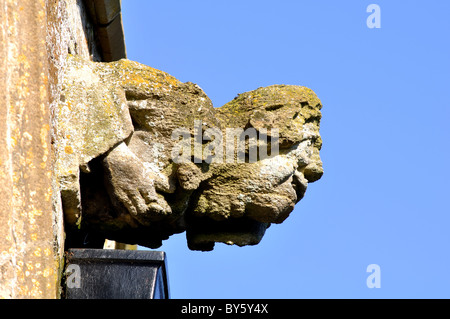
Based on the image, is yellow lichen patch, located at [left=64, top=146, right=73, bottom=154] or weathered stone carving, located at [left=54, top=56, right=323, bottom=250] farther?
weathered stone carving, located at [left=54, top=56, right=323, bottom=250]

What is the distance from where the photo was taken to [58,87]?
4.63 metres

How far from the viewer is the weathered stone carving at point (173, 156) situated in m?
4.68

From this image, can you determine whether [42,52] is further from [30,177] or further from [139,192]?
[139,192]

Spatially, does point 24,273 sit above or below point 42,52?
below

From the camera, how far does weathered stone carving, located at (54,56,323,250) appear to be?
468 centimetres

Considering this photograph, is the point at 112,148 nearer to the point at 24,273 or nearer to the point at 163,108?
the point at 163,108

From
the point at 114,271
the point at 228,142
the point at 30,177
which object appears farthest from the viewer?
the point at 228,142

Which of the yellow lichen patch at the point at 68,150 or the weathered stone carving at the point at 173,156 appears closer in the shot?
the yellow lichen patch at the point at 68,150

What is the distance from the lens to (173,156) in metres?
4.85

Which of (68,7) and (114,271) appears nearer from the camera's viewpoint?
(114,271)
